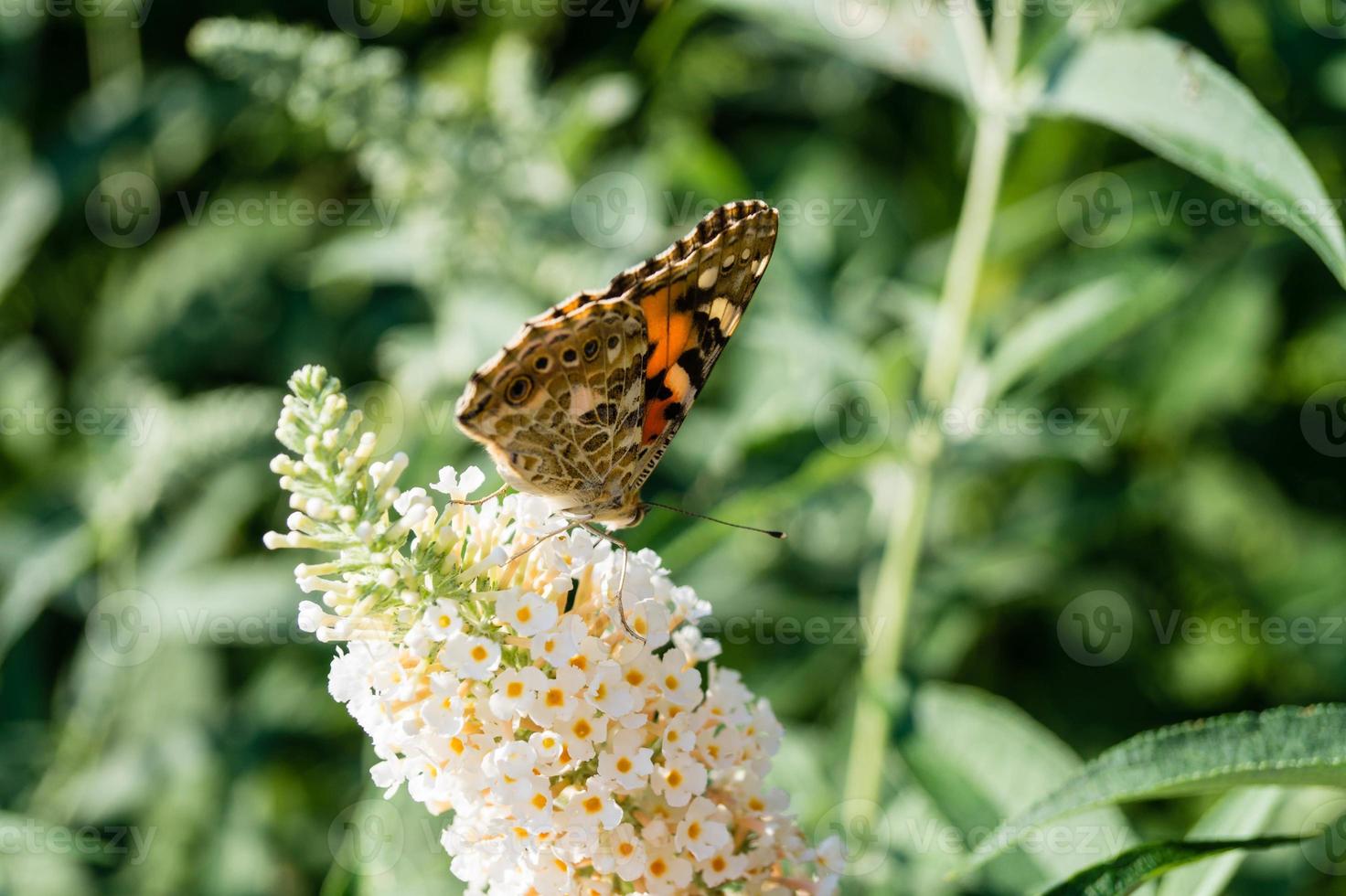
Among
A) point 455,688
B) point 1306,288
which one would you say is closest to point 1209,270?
point 1306,288

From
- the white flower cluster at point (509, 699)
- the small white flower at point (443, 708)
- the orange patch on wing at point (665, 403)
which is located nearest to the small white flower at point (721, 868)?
the white flower cluster at point (509, 699)

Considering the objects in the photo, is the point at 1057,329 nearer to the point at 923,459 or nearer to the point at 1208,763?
the point at 923,459

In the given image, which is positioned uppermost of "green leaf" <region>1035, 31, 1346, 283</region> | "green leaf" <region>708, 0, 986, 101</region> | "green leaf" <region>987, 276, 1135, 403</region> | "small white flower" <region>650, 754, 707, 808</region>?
"green leaf" <region>708, 0, 986, 101</region>

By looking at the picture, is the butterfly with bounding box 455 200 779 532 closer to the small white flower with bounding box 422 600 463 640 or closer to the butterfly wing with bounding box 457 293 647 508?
the butterfly wing with bounding box 457 293 647 508

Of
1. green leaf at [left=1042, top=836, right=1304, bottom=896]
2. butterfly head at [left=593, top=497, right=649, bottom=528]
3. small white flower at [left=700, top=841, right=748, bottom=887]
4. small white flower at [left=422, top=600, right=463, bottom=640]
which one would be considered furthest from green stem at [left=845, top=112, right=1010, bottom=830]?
small white flower at [left=422, top=600, right=463, bottom=640]

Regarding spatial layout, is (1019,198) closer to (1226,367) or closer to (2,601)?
(1226,367)
